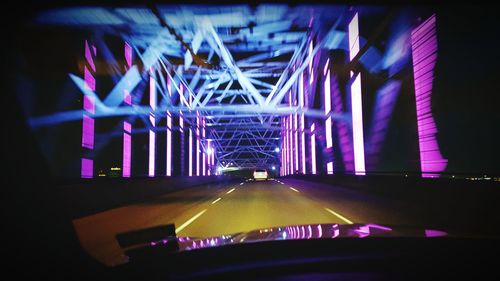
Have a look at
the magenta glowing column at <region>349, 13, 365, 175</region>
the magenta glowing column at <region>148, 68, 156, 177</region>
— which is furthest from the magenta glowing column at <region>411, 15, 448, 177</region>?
the magenta glowing column at <region>148, 68, 156, 177</region>

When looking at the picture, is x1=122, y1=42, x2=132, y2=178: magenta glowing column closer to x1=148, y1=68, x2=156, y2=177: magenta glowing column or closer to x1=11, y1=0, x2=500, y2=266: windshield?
x1=11, y1=0, x2=500, y2=266: windshield

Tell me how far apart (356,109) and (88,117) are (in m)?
19.2

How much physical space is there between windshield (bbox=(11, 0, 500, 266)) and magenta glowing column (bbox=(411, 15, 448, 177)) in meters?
0.09

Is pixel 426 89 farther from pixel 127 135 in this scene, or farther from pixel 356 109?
pixel 127 135

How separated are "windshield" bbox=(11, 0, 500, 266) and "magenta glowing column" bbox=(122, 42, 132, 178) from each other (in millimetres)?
207

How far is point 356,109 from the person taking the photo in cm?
2891

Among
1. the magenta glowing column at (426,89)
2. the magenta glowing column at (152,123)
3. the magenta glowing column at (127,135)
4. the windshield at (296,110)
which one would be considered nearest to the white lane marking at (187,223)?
the windshield at (296,110)

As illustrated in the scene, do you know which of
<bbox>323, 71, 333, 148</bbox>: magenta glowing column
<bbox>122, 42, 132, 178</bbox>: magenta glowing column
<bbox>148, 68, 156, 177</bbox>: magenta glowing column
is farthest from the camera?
<bbox>148, 68, 156, 177</bbox>: magenta glowing column

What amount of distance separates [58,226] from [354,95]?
2792cm

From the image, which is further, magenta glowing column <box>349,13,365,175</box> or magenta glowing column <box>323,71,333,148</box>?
magenta glowing column <box>323,71,333,148</box>

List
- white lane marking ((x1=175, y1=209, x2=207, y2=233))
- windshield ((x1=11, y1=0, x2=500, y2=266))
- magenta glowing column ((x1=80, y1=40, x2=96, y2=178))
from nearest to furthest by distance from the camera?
1. white lane marking ((x1=175, y1=209, x2=207, y2=233))
2. windshield ((x1=11, y1=0, x2=500, y2=266))
3. magenta glowing column ((x1=80, y1=40, x2=96, y2=178))

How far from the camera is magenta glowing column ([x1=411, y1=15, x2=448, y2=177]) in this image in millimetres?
16031

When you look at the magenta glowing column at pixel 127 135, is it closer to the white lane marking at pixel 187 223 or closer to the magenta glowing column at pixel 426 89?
the white lane marking at pixel 187 223

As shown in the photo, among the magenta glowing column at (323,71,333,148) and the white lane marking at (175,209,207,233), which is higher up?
the magenta glowing column at (323,71,333,148)
